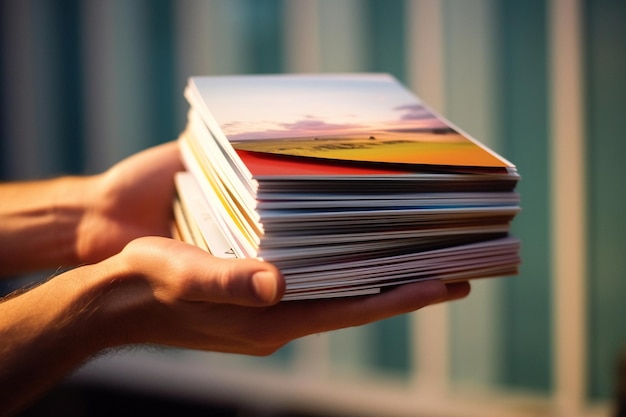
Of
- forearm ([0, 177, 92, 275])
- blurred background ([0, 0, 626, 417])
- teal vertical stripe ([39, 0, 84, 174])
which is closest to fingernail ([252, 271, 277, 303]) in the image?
forearm ([0, 177, 92, 275])

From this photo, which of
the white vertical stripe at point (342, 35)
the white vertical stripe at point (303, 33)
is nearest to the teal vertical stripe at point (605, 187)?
the white vertical stripe at point (342, 35)

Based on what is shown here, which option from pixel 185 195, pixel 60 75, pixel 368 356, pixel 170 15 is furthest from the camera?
pixel 60 75

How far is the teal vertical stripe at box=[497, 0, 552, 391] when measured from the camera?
147 centimetres

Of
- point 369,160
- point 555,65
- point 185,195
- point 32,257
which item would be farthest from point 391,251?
point 555,65

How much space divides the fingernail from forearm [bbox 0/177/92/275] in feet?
1.98

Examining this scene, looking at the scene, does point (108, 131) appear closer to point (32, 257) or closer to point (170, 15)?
point (170, 15)

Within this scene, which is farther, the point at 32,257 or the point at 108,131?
the point at 108,131

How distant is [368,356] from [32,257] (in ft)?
3.36

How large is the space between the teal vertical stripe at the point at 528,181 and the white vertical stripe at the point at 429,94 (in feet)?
0.49

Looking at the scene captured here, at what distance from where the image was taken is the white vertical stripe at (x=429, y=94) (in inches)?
60.7

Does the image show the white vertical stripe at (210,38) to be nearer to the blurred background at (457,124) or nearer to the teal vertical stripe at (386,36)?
the blurred background at (457,124)

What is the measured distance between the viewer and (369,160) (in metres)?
0.62

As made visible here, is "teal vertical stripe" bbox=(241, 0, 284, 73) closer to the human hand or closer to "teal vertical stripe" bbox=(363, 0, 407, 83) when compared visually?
"teal vertical stripe" bbox=(363, 0, 407, 83)

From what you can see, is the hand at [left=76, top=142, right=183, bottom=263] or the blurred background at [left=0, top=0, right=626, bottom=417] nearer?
the hand at [left=76, top=142, right=183, bottom=263]
